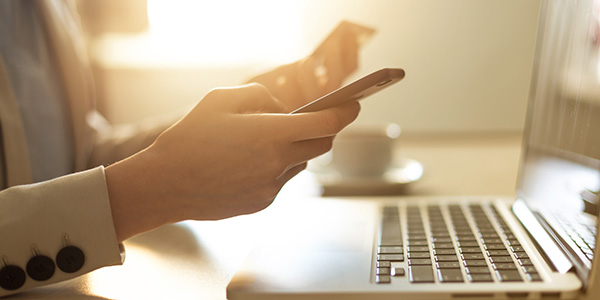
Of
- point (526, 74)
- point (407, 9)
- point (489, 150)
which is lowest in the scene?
point (489, 150)

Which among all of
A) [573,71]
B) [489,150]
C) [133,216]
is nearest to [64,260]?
[133,216]

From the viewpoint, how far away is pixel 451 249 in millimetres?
415

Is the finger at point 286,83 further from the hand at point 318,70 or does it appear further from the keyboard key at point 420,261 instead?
the keyboard key at point 420,261

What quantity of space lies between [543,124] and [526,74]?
34.6 inches

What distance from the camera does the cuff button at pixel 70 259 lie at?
0.39m

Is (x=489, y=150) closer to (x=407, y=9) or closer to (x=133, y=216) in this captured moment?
(x=407, y=9)

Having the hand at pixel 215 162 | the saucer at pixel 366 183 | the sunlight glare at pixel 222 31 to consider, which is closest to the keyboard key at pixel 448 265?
the hand at pixel 215 162

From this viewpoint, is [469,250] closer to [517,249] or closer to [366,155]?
[517,249]

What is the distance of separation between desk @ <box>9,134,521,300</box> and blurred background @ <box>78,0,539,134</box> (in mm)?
471

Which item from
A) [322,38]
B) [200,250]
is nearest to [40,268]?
[200,250]

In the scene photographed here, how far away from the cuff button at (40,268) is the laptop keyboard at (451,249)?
0.26 m

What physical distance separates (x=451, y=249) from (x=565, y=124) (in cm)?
17

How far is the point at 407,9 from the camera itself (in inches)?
53.9

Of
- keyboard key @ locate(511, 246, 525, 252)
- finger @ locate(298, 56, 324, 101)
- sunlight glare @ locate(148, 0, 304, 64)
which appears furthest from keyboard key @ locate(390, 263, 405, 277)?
sunlight glare @ locate(148, 0, 304, 64)
